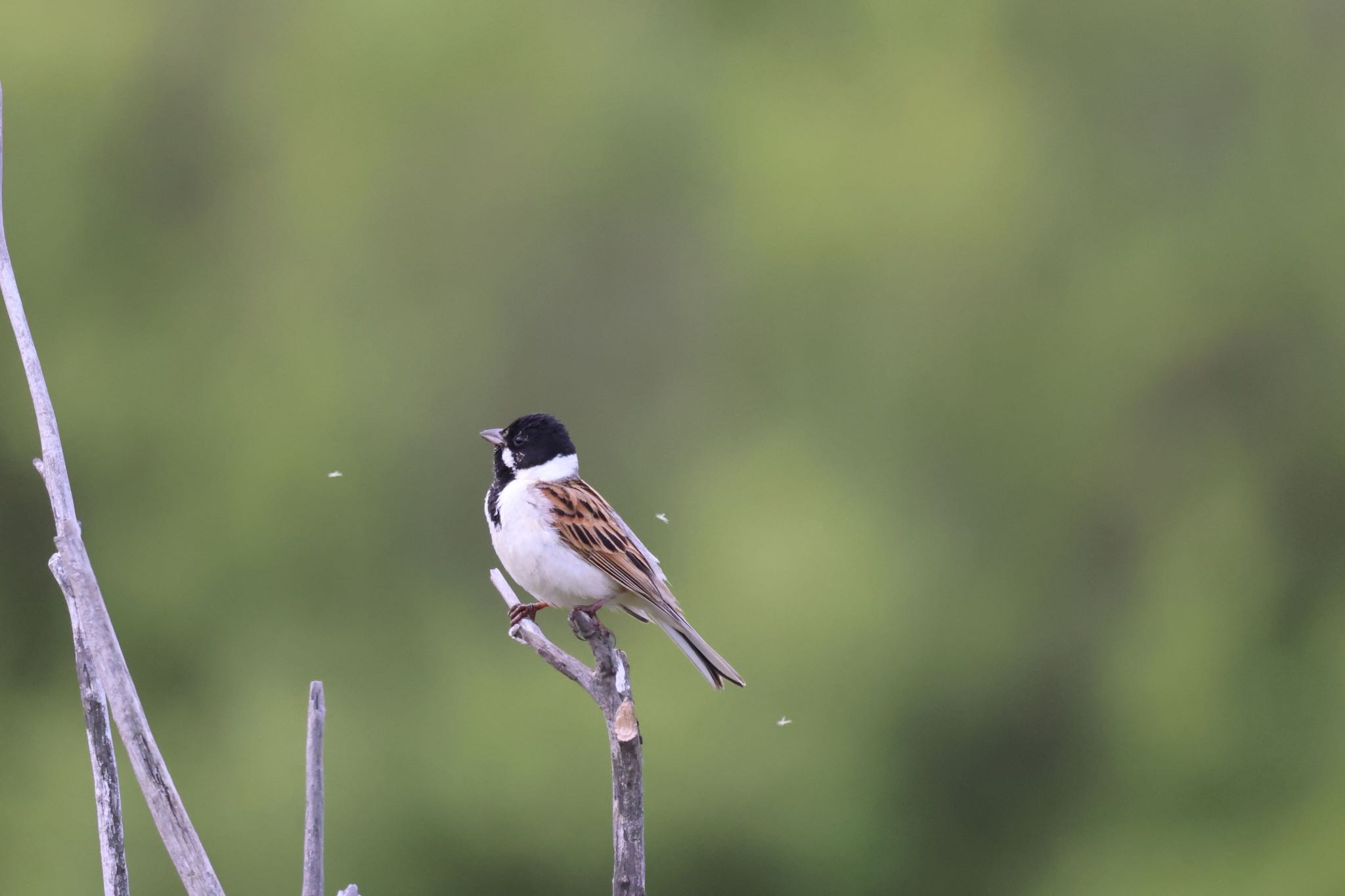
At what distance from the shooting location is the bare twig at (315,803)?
2.09 m

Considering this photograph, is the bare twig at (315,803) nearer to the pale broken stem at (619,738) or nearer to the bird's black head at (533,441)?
the pale broken stem at (619,738)

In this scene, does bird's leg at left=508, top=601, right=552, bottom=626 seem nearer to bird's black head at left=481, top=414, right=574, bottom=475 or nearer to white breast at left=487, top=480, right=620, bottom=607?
white breast at left=487, top=480, right=620, bottom=607

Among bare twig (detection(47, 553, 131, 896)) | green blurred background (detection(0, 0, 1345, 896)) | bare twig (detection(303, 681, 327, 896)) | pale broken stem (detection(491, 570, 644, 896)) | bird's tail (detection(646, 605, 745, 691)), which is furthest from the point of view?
green blurred background (detection(0, 0, 1345, 896))

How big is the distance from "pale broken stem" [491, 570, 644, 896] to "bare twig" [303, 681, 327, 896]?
1.83 ft

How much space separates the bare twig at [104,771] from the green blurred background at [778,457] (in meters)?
6.11

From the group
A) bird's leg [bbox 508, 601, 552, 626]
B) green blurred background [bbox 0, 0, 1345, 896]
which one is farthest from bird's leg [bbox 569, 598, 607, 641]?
green blurred background [bbox 0, 0, 1345, 896]

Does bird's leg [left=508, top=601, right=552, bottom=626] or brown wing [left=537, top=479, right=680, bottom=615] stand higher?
brown wing [left=537, top=479, right=680, bottom=615]

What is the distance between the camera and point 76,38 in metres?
9.37

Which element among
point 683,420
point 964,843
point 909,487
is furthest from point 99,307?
point 964,843

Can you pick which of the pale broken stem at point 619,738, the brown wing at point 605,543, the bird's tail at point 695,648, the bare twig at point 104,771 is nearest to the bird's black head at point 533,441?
the brown wing at point 605,543

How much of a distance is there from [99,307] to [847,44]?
547cm

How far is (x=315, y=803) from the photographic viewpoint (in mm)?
2133

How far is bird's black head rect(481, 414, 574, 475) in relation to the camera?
3.98 m

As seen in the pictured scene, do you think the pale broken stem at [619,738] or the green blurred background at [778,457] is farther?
the green blurred background at [778,457]
